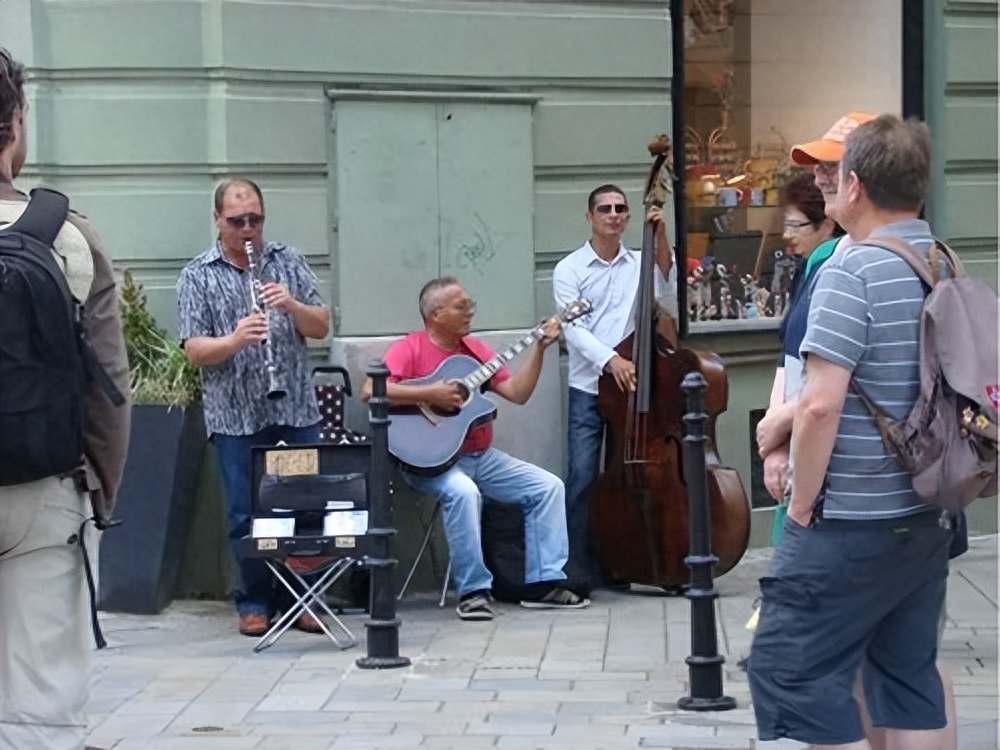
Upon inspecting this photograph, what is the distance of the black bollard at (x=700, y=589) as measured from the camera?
21.5ft

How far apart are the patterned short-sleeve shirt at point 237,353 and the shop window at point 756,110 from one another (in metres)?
2.57

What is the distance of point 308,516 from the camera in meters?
7.85

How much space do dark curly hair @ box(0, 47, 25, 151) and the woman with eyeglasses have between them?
197 centimetres

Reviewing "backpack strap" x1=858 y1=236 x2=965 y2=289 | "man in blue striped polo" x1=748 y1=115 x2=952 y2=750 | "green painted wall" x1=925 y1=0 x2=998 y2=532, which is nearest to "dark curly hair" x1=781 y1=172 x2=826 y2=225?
"man in blue striped polo" x1=748 y1=115 x2=952 y2=750

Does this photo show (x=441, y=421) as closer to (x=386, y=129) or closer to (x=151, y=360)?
(x=151, y=360)

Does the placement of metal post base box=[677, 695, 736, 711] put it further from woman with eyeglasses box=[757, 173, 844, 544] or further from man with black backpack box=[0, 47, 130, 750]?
man with black backpack box=[0, 47, 130, 750]

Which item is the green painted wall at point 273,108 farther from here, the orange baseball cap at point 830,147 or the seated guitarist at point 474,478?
the orange baseball cap at point 830,147

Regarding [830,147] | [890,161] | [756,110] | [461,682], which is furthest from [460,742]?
[756,110]

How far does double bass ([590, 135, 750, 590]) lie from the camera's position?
8.38 m

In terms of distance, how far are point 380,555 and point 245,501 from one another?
1.01m

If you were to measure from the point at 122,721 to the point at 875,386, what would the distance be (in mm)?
3247

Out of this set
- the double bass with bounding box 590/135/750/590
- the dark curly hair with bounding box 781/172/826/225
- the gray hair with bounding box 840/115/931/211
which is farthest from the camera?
the double bass with bounding box 590/135/750/590

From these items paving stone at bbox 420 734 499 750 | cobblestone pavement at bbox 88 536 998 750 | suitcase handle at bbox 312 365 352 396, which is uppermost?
suitcase handle at bbox 312 365 352 396

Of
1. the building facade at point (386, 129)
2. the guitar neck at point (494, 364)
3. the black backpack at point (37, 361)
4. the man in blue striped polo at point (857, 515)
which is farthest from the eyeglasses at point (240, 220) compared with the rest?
the man in blue striped polo at point (857, 515)
